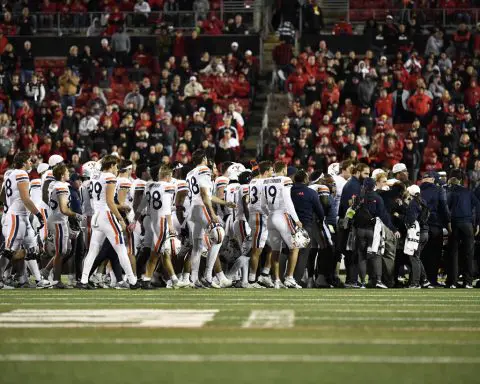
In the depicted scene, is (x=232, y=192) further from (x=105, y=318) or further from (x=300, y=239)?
(x=105, y=318)

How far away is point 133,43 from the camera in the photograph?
26.6m

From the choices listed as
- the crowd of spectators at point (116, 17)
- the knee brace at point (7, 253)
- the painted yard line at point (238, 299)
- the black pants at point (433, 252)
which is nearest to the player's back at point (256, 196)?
the black pants at point (433, 252)

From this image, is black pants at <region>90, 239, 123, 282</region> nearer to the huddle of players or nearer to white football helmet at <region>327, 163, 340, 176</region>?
the huddle of players

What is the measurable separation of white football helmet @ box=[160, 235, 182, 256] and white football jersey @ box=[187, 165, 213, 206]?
568mm

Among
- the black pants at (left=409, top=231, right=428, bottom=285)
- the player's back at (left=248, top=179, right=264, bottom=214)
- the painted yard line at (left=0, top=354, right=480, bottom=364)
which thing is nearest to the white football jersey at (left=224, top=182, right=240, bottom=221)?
the player's back at (left=248, top=179, right=264, bottom=214)

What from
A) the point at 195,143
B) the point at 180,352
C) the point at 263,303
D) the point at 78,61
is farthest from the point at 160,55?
the point at 180,352

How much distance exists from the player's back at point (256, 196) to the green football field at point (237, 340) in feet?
8.37

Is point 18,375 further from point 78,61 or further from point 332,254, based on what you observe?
point 78,61

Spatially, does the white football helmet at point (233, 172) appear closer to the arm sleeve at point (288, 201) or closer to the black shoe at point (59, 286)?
the arm sleeve at point (288, 201)

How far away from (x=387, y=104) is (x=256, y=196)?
8938 mm

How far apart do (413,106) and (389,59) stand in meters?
2.83

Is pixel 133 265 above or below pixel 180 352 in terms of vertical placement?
below

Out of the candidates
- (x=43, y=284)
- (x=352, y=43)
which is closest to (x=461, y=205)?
(x=43, y=284)

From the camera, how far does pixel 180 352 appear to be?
745 cm
